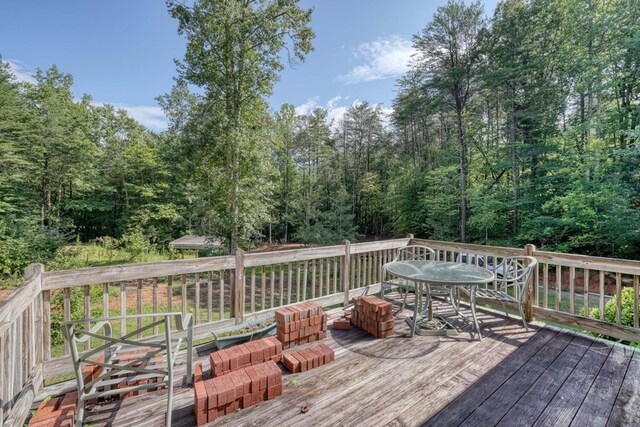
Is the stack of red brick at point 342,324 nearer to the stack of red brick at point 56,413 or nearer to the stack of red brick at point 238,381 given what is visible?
the stack of red brick at point 238,381

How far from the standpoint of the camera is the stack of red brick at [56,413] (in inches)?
65.7

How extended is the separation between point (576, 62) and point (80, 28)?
16206mm

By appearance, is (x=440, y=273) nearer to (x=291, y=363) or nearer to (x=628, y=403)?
(x=628, y=403)

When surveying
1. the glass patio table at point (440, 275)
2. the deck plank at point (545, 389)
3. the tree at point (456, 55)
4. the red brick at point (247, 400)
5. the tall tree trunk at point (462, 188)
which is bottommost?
the deck plank at point (545, 389)

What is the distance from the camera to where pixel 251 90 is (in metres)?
9.30

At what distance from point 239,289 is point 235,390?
4.30 ft

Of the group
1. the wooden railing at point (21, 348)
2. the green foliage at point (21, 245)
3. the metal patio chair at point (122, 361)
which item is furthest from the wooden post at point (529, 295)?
the green foliage at point (21, 245)

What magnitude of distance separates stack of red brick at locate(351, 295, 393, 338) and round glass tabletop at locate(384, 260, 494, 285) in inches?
16.1

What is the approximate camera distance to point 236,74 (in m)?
9.06

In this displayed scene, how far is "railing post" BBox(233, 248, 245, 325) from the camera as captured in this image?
123 inches

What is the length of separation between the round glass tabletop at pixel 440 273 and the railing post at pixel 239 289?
1680 mm

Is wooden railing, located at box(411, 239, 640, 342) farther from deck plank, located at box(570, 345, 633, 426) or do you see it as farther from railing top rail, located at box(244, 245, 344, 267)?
Answer: railing top rail, located at box(244, 245, 344, 267)

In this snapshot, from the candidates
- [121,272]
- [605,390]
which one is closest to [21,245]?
[121,272]

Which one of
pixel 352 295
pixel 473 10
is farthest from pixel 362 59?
pixel 352 295
